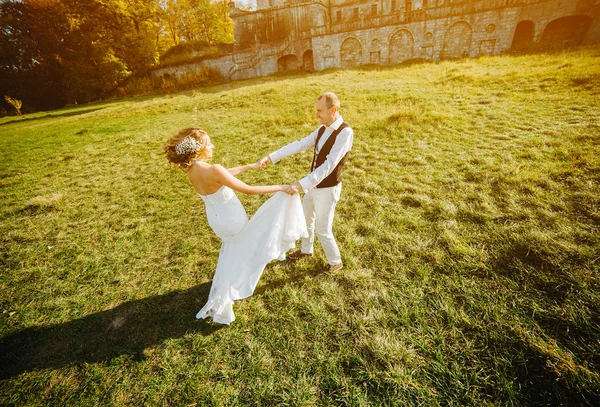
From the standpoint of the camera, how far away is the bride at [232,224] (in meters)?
2.87

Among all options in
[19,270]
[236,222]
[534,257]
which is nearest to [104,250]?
[19,270]

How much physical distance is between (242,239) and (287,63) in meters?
39.0

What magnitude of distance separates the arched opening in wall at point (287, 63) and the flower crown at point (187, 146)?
1475 inches

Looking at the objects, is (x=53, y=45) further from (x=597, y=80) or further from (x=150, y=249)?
(x=597, y=80)

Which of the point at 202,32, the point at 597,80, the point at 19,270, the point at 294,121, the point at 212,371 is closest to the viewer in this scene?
the point at 212,371

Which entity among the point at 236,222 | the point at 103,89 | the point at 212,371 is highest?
the point at 103,89

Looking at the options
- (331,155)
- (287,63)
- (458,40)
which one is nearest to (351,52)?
(287,63)

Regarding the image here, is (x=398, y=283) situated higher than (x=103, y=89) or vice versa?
(x=103, y=89)

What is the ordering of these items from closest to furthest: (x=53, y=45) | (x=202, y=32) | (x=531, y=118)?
(x=531, y=118)
(x=53, y=45)
(x=202, y=32)

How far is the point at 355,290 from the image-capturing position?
11.5 ft

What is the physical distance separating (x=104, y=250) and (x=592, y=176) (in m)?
10.7

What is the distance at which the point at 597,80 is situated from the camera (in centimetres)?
1052

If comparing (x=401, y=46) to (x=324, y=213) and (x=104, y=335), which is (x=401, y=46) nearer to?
(x=324, y=213)

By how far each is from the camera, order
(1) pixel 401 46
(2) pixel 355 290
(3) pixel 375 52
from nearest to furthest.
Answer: (2) pixel 355 290 → (1) pixel 401 46 → (3) pixel 375 52
